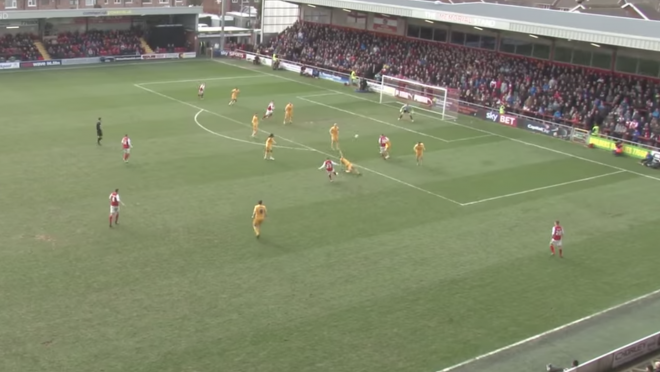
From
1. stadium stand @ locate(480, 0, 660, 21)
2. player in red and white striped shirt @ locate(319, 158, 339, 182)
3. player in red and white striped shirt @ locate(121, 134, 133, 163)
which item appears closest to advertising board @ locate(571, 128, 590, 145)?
stadium stand @ locate(480, 0, 660, 21)

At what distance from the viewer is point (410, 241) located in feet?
91.1

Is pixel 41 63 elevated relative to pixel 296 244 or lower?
elevated

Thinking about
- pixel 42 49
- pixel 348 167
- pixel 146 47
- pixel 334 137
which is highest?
pixel 146 47

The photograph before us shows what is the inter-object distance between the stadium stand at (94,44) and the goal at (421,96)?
24684 millimetres

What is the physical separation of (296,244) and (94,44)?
46416 millimetres

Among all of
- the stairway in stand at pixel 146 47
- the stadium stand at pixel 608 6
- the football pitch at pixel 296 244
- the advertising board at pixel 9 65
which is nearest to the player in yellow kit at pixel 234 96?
the football pitch at pixel 296 244

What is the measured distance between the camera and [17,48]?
206 feet

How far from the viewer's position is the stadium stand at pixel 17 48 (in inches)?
2434

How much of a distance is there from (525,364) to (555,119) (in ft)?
104

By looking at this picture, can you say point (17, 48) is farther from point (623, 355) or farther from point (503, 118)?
point (623, 355)

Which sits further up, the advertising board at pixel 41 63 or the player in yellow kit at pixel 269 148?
the advertising board at pixel 41 63

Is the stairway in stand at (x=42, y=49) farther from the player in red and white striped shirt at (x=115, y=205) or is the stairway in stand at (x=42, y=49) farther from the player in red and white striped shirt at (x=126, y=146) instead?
the player in red and white striped shirt at (x=115, y=205)

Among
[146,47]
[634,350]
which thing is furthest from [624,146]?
[146,47]

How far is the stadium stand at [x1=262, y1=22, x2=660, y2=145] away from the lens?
4691 centimetres
